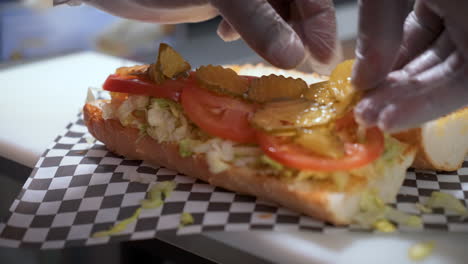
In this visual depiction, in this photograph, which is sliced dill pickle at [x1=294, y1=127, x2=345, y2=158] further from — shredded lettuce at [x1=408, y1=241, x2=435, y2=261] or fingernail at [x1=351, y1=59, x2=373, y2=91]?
shredded lettuce at [x1=408, y1=241, x2=435, y2=261]

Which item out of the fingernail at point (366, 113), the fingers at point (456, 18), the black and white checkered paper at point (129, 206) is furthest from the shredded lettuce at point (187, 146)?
the fingers at point (456, 18)

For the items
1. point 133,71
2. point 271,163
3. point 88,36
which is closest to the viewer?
point 271,163

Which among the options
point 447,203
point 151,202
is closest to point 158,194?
point 151,202

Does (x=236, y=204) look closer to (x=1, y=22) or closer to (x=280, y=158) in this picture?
(x=280, y=158)

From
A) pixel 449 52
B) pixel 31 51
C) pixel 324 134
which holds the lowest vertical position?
pixel 31 51

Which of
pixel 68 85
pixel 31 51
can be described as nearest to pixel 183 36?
pixel 31 51

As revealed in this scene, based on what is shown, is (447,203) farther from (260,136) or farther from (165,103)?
(165,103)
